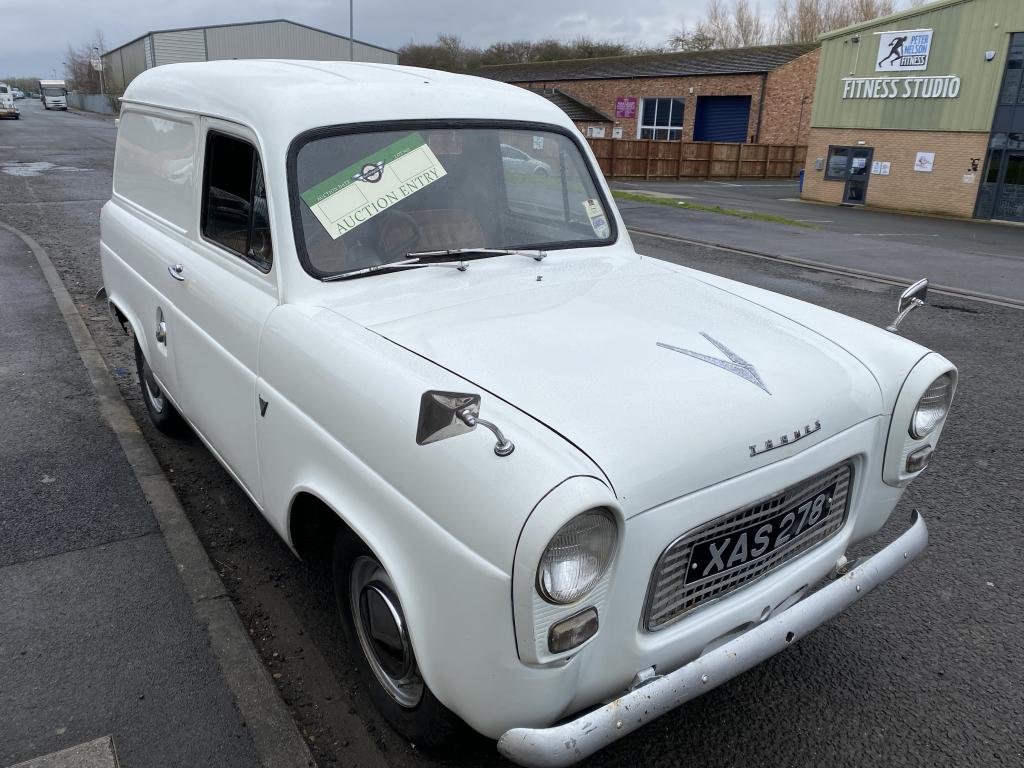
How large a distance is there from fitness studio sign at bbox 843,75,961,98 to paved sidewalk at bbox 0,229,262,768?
83.7 ft

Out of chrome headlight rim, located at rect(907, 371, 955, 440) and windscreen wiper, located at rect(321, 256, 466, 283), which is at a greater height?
windscreen wiper, located at rect(321, 256, 466, 283)

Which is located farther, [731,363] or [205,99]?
[205,99]

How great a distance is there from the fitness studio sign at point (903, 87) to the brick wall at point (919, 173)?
1.09 m

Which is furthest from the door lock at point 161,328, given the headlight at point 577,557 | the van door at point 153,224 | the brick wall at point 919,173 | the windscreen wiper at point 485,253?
the brick wall at point 919,173

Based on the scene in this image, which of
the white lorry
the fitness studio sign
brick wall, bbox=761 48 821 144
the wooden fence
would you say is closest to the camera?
the fitness studio sign

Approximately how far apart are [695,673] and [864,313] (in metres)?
7.35

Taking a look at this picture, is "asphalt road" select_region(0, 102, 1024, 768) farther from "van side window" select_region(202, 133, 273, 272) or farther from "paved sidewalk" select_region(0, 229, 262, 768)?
"van side window" select_region(202, 133, 273, 272)

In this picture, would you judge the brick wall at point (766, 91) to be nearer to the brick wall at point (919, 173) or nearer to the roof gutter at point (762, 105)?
the roof gutter at point (762, 105)

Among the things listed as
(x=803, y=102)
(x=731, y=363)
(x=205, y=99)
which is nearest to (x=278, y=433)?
(x=731, y=363)


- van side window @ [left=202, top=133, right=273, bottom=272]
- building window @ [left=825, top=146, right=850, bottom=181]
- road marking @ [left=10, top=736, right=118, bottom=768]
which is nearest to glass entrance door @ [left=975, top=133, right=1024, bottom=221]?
building window @ [left=825, top=146, right=850, bottom=181]

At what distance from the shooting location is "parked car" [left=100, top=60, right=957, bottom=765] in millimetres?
1795

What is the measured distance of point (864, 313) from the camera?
8.34 m

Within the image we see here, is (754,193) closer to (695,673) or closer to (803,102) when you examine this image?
(803,102)

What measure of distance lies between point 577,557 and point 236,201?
2157mm
